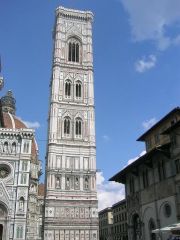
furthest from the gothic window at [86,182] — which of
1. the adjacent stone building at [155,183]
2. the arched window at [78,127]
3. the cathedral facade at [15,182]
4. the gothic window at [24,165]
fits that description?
the adjacent stone building at [155,183]

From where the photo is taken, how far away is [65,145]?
175ft

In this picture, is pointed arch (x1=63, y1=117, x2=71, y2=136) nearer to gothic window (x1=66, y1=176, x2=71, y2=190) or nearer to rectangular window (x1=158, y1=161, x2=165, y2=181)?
gothic window (x1=66, y1=176, x2=71, y2=190)

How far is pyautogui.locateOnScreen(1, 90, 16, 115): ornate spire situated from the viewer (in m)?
86.9

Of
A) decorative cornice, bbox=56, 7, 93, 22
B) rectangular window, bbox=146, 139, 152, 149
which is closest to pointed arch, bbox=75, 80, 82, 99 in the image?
decorative cornice, bbox=56, 7, 93, 22

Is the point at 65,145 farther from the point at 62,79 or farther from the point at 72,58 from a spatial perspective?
the point at 72,58

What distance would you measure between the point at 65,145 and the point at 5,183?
1157cm

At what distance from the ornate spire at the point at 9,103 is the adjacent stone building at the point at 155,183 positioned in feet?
197

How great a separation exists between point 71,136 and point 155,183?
98.3 feet

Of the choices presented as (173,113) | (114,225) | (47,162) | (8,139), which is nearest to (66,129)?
(47,162)

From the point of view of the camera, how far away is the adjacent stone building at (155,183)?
23594 mm

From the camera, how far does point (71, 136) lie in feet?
179

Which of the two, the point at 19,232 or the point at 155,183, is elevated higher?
the point at 155,183

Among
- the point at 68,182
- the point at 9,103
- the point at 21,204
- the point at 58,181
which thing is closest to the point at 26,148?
the point at 58,181

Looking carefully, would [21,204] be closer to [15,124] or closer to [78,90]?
[78,90]
